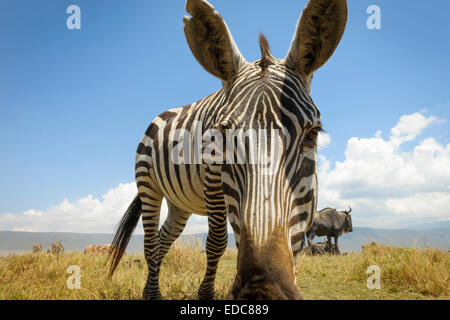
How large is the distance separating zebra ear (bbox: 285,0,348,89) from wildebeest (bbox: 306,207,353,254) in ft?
50.7

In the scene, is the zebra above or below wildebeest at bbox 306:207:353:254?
above

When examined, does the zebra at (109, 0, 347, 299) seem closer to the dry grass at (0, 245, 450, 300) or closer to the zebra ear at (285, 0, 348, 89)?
the zebra ear at (285, 0, 348, 89)

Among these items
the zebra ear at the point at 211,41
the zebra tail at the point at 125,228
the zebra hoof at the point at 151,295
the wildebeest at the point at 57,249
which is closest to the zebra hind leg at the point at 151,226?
the zebra hoof at the point at 151,295

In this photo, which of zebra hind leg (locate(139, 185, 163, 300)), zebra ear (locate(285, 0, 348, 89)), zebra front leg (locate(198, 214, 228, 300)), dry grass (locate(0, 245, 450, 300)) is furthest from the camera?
zebra hind leg (locate(139, 185, 163, 300))

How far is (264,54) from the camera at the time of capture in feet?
8.13

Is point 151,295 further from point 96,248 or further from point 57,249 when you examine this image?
point 57,249

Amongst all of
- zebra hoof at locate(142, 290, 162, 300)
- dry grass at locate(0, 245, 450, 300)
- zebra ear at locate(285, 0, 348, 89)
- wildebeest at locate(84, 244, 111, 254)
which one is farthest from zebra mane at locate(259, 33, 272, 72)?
wildebeest at locate(84, 244, 111, 254)

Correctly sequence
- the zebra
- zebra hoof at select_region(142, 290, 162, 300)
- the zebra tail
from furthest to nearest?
1. the zebra tail
2. zebra hoof at select_region(142, 290, 162, 300)
3. the zebra

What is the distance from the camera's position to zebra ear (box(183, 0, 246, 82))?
2492 millimetres

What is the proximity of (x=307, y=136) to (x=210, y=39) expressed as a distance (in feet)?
4.58

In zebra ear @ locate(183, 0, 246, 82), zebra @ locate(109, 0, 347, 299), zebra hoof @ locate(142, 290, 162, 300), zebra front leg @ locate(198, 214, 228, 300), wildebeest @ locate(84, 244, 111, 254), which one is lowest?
wildebeest @ locate(84, 244, 111, 254)
